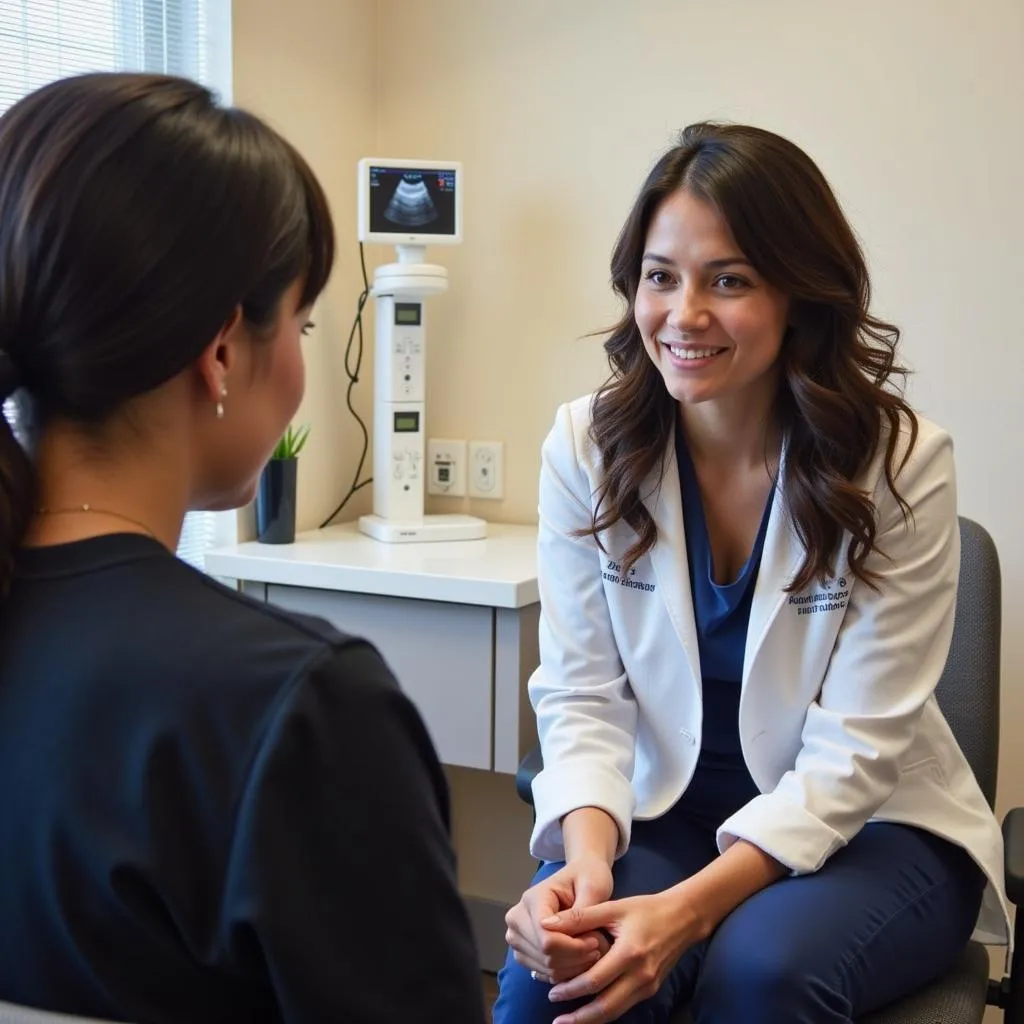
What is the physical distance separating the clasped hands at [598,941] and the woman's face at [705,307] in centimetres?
58

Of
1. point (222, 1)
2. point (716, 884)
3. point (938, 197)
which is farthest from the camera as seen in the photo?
point (222, 1)

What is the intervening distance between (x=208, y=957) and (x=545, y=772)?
2.81 ft

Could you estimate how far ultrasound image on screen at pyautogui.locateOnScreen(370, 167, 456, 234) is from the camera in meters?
2.24

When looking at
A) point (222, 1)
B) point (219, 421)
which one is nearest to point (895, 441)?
point (219, 421)

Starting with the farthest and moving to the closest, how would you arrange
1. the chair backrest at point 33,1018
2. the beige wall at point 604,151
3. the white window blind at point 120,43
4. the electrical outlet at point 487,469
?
the electrical outlet at point 487,469 < the beige wall at point 604,151 < the white window blind at point 120,43 < the chair backrest at point 33,1018

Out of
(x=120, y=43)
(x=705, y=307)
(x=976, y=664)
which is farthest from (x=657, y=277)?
(x=120, y=43)

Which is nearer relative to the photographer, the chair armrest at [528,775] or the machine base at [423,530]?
the chair armrest at [528,775]

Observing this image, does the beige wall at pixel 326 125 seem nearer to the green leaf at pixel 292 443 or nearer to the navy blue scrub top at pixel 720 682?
the green leaf at pixel 292 443

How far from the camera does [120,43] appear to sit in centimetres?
203

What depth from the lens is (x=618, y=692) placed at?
153cm

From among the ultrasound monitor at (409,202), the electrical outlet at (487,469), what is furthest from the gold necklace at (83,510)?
the electrical outlet at (487,469)

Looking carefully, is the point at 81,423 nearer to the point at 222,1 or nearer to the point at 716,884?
the point at 716,884

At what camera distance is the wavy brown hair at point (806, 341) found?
1388 millimetres

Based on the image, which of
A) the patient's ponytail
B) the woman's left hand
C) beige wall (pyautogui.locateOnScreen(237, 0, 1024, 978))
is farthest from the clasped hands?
beige wall (pyautogui.locateOnScreen(237, 0, 1024, 978))
